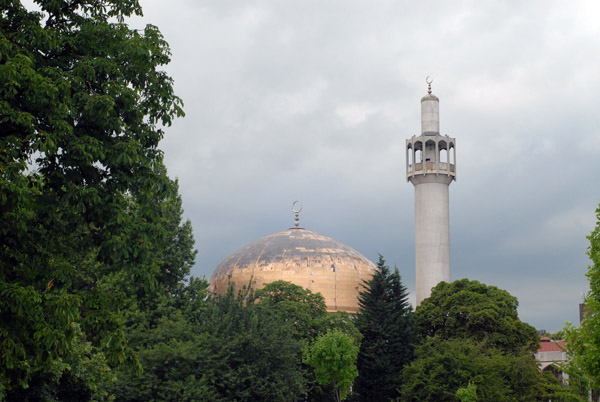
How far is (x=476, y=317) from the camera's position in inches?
1790

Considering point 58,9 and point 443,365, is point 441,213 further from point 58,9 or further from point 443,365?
point 58,9

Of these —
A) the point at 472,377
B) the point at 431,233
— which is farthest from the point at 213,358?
the point at 431,233

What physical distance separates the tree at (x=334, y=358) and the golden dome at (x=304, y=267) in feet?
69.3

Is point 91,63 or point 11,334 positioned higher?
point 91,63

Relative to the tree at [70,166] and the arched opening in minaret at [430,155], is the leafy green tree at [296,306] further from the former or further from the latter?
the tree at [70,166]

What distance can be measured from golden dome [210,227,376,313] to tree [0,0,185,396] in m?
46.4

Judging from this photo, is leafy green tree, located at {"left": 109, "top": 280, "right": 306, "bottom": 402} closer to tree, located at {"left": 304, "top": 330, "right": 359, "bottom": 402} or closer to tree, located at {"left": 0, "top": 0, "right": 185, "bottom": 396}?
tree, located at {"left": 304, "top": 330, "right": 359, "bottom": 402}

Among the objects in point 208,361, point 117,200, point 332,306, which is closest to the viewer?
point 117,200

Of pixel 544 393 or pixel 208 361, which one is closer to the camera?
pixel 208 361

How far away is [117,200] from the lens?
580 inches

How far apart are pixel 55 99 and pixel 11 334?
4.14 metres

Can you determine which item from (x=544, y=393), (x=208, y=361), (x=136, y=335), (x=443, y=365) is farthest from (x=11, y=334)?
(x=544, y=393)

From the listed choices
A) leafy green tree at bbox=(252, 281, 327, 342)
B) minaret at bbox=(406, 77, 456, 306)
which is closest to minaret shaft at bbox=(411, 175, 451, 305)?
minaret at bbox=(406, 77, 456, 306)

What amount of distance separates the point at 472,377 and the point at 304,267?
27908 millimetres
